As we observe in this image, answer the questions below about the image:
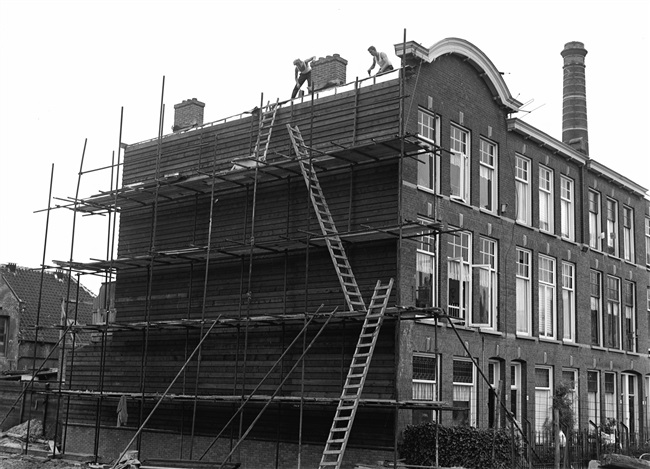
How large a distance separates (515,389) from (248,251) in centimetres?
1031

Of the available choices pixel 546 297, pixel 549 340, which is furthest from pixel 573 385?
pixel 546 297

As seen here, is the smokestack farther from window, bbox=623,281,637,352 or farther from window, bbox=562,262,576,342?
window, bbox=562,262,576,342

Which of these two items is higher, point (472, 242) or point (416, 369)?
point (472, 242)

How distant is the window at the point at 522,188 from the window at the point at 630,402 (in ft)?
33.1

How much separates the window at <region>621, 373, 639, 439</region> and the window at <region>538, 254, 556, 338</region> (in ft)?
22.4

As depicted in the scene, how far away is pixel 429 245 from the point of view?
24750 mm

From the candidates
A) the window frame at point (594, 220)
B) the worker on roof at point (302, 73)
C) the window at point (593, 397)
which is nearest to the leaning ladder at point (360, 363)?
the worker on roof at point (302, 73)

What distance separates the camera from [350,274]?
2327 centimetres

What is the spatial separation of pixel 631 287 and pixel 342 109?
18.8 m

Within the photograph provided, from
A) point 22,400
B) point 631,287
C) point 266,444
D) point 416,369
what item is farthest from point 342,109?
point 631,287

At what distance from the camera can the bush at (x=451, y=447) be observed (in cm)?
2177

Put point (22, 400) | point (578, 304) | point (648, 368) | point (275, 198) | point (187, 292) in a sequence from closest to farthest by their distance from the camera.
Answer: point (275, 198) → point (187, 292) → point (22, 400) → point (578, 304) → point (648, 368)

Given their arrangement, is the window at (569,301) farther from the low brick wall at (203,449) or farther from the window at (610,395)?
the low brick wall at (203,449)

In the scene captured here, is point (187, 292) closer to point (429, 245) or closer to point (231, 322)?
point (231, 322)
